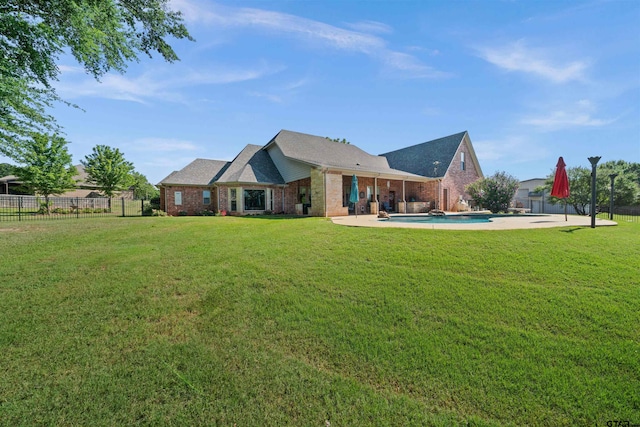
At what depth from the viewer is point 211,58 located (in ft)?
34.7

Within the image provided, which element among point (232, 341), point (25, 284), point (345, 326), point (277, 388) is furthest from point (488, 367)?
point (25, 284)

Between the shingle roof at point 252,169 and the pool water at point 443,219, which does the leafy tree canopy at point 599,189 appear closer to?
the pool water at point 443,219

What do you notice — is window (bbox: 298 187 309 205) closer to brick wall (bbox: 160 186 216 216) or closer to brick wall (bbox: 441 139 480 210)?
brick wall (bbox: 160 186 216 216)

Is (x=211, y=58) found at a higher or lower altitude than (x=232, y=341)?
higher

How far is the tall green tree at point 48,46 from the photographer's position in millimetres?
6496

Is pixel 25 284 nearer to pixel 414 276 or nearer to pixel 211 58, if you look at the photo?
pixel 414 276

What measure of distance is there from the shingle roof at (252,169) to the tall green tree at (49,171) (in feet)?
64.2

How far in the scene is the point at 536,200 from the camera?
28062 millimetres

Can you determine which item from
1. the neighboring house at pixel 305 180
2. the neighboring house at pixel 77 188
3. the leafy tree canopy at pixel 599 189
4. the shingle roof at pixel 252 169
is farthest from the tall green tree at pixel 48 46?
the neighboring house at pixel 77 188

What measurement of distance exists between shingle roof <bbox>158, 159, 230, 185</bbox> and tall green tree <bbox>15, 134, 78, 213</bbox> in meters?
15.1

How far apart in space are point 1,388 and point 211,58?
37.6 ft

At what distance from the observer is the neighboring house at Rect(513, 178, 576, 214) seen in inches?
990

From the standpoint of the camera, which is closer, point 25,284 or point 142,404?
point 142,404

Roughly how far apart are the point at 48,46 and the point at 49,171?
28.0 metres
